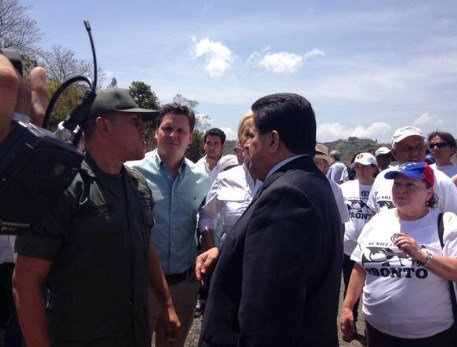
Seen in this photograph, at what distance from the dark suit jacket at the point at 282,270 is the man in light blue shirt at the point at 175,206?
57.3 inches

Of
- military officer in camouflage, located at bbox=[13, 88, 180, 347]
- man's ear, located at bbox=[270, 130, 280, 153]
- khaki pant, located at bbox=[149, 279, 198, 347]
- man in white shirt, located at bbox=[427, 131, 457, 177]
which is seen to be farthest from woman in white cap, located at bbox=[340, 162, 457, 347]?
man in white shirt, located at bbox=[427, 131, 457, 177]

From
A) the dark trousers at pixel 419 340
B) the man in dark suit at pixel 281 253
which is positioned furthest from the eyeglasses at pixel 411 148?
the man in dark suit at pixel 281 253

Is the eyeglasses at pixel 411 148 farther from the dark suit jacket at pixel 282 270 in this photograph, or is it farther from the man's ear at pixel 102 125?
the man's ear at pixel 102 125

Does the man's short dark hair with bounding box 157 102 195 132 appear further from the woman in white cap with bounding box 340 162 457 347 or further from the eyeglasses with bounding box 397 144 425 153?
the eyeglasses with bounding box 397 144 425 153

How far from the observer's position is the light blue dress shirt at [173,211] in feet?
10.5

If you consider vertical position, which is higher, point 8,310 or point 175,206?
point 175,206

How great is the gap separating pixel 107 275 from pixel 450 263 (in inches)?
76.5

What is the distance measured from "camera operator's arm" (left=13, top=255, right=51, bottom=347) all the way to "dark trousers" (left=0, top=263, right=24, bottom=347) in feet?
5.48

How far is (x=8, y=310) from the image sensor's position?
3.38 m

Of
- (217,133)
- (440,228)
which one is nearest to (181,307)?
(440,228)

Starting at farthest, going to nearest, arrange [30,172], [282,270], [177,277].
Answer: [177,277] → [282,270] → [30,172]

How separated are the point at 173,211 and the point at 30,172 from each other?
7.09 ft

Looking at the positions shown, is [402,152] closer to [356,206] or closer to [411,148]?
[411,148]

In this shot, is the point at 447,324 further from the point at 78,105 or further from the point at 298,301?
the point at 78,105
